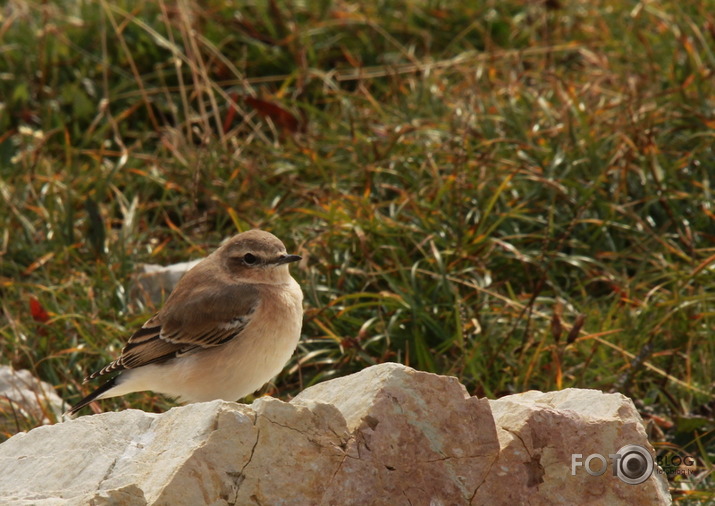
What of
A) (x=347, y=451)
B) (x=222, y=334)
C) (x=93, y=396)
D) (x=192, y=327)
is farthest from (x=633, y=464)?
(x=93, y=396)

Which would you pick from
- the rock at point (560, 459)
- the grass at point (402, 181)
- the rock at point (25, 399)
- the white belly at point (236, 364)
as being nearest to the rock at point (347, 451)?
the rock at point (560, 459)

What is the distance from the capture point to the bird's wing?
5.34 meters

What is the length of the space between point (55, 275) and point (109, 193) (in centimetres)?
96

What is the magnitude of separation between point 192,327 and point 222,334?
188mm

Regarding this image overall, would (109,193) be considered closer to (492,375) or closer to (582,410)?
(492,375)

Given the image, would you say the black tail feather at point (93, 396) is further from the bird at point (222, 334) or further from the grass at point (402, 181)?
the grass at point (402, 181)

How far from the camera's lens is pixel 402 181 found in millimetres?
7414

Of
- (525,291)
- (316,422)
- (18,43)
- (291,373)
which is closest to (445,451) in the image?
(316,422)

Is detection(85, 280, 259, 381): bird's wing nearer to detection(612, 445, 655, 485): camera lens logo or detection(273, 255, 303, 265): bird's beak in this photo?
detection(273, 255, 303, 265): bird's beak

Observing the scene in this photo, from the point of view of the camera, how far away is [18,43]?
937 centimetres

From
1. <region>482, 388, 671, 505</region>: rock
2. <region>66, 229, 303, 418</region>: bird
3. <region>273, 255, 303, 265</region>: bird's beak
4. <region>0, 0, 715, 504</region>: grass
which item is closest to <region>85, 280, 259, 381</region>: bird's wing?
<region>66, 229, 303, 418</region>: bird

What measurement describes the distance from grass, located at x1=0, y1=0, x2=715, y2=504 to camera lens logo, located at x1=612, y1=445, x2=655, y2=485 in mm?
1149

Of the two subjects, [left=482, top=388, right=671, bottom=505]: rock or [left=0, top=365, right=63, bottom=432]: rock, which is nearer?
[left=482, top=388, right=671, bottom=505]: rock

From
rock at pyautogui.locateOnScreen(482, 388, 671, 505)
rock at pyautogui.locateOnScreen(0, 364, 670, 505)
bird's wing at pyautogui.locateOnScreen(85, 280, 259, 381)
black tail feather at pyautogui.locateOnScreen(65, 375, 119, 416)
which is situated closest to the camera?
rock at pyautogui.locateOnScreen(0, 364, 670, 505)
